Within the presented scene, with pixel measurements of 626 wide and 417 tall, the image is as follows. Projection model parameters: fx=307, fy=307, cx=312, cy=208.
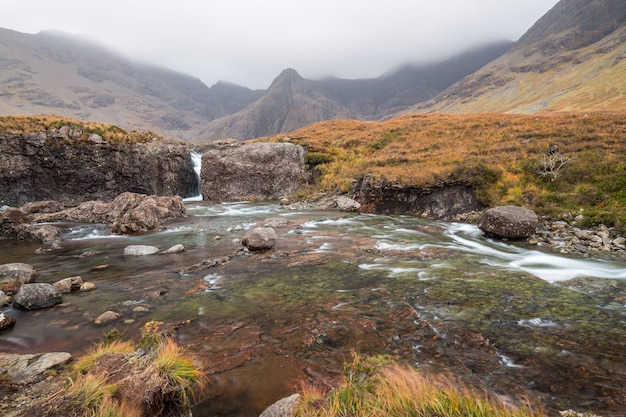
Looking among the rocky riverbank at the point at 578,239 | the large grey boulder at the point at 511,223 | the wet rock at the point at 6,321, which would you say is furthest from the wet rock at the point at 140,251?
the rocky riverbank at the point at 578,239

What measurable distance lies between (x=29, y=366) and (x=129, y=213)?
15.8 metres

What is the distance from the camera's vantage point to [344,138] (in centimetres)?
4728

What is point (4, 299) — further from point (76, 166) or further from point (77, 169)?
point (76, 166)

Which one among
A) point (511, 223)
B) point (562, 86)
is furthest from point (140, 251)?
point (562, 86)

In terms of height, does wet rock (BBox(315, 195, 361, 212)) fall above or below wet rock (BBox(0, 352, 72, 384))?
below

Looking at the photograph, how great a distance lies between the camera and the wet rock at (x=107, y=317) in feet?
22.4

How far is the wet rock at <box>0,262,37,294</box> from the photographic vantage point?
8703 millimetres

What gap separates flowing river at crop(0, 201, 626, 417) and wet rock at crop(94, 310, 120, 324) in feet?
0.61

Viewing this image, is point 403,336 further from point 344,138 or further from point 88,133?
point 344,138

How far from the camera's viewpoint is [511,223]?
1414 cm

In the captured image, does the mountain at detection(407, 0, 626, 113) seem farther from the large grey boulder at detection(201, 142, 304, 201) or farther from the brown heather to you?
the brown heather

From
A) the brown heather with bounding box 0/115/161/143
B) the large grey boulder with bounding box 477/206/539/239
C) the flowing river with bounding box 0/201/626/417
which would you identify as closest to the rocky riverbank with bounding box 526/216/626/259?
the large grey boulder with bounding box 477/206/539/239

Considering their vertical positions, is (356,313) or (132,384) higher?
(132,384)

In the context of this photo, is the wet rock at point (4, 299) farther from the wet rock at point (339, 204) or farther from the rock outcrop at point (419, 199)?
the wet rock at point (339, 204)
